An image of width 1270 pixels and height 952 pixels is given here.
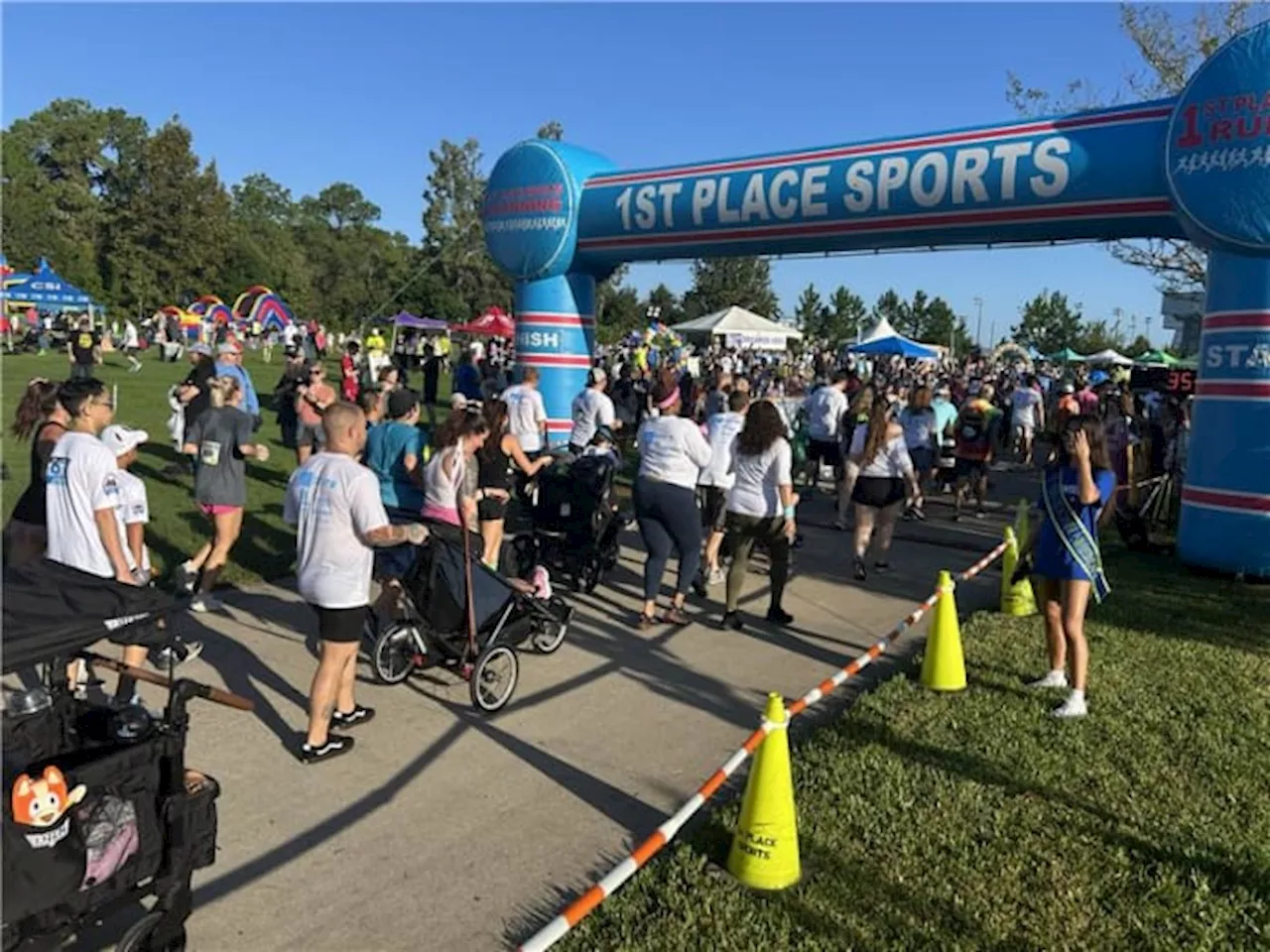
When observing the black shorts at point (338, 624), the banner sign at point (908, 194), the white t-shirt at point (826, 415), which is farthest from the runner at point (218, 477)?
the white t-shirt at point (826, 415)

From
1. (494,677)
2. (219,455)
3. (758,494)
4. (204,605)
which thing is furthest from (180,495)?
(758,494)

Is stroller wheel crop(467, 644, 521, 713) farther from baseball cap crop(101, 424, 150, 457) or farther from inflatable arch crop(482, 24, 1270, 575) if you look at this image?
inflatable arch crop(482, 24, 1270, 575)

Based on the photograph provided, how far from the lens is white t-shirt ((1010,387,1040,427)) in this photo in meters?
17.1

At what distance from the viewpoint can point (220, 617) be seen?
6.65 meters

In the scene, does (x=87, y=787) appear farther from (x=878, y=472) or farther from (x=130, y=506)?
Answer: (x=878, y=472)

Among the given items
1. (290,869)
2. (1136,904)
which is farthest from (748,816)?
(290,869)

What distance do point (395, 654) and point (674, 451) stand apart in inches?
94.6

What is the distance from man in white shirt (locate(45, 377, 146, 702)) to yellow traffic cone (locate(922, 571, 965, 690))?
14.3 feet

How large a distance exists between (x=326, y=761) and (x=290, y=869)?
929 mm

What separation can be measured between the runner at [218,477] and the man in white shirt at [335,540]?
2.60 m

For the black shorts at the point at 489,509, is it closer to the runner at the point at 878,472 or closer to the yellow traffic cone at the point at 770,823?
the runner at the point at 878,472

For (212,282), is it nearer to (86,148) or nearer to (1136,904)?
(86,148)

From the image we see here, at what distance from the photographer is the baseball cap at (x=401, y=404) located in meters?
6.91

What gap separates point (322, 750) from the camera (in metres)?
4.48
